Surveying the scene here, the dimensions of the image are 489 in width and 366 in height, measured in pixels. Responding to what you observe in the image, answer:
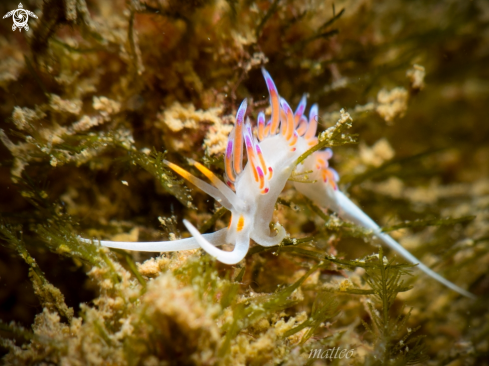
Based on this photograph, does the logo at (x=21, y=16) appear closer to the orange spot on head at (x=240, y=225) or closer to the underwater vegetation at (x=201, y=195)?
the underwater vegetation at (x=201, y=195)

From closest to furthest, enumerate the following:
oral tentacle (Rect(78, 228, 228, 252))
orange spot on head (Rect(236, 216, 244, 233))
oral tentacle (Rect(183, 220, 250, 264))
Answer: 1. oral tentacle (Rect(183, 220, 250, 264))
2. oral tentacle (Rect(78, 228, 228, 252))
3. orange spot on head (Rect(236, 216, 244, 233))

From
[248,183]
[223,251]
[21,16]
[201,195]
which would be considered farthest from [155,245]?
[21,16]

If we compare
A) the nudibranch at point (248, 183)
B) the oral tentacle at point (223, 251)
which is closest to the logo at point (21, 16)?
the nudibranch at point (248, 183)

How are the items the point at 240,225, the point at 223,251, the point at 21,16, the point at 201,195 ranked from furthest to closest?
the point at 201,195
the point at 21,16
the point at 240,225
the point at 223,251

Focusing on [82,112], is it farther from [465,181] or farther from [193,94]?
[465,181]

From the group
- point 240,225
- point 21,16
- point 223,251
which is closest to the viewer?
point 223,251

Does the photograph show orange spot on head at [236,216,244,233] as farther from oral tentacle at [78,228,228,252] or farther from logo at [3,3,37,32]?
logo at [3,3,37,32]

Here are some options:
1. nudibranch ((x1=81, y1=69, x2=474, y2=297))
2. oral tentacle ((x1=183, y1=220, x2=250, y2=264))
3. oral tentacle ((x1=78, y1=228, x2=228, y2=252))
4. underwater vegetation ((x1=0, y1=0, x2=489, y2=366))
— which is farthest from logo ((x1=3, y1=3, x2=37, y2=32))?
oral tentacle ((x1=183, y1=220, x2=250, y2=264))

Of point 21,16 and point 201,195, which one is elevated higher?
point 21,16

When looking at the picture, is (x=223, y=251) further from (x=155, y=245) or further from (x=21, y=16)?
(x=21, y=16)

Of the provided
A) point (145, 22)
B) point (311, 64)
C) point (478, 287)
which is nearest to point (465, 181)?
point (478, 287)
